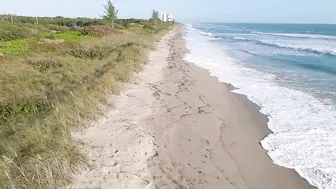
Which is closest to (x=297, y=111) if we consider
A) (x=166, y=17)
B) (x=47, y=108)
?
(x=47, y=108)

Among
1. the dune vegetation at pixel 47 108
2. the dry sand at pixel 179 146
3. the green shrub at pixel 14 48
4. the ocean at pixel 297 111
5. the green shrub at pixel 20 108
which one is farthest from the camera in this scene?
the green shrub at pixel 14 48

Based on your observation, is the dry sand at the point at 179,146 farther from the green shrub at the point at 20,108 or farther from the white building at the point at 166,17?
the white building at the point at 166,17

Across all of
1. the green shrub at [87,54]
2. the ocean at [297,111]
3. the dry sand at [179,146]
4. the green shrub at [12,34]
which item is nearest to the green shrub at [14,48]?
the green shrub at [87,54]

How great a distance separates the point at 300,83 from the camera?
14.2 meters

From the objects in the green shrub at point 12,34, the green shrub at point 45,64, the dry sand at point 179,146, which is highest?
the green shrub at point 12,34

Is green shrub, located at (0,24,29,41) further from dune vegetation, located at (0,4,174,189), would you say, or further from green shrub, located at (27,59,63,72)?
green shrub, located at (27,59,63,72)

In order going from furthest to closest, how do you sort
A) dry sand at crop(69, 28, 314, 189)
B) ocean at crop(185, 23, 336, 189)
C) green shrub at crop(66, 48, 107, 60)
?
green shrub at crop(66, 48, 107, 60)
ocean at crop(185, 23, 336, 189)
dry sand at crop(69, 28, 314, 189)

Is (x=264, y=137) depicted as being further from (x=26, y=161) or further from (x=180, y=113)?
(x=26, y=161)

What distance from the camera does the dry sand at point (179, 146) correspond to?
532 cm

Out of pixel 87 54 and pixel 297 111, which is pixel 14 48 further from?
pixel 297 111

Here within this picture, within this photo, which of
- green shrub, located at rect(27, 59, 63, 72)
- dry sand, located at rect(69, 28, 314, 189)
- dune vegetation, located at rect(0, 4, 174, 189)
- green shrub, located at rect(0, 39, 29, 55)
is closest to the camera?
dune vegetation, located at rect(0, 4, 174, 189)

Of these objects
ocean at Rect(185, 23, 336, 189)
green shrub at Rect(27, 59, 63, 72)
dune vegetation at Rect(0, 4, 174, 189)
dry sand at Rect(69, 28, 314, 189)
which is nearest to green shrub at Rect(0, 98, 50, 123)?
dune vegetation at Rect(0, 4, 174, 189)

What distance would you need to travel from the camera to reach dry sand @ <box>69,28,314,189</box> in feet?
17.5

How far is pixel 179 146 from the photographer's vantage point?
673cm
